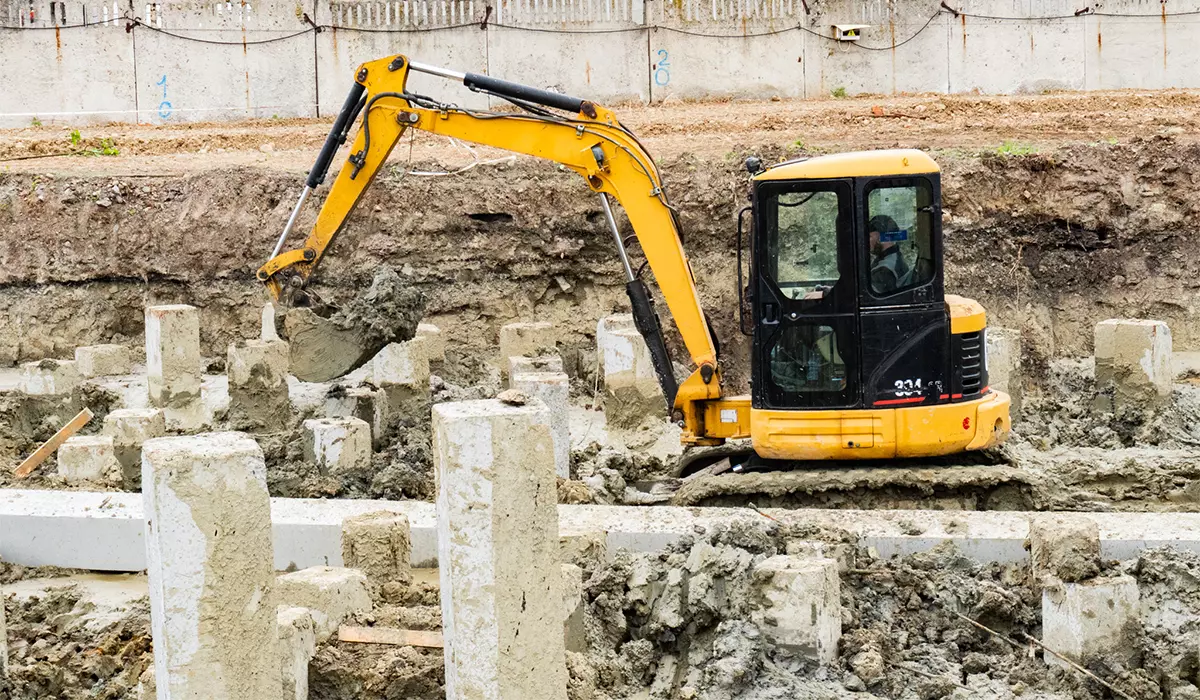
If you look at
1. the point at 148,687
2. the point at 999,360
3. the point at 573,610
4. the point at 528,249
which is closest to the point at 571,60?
the point at 528,249

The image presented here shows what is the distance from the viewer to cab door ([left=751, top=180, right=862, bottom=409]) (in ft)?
26.9

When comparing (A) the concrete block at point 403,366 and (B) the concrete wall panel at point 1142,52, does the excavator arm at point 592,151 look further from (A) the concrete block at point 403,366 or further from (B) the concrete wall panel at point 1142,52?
(B) the concrete wall panel at point 1142,52

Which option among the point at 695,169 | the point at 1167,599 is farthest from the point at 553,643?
the point at 695,169

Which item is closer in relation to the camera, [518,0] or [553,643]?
[553,643]

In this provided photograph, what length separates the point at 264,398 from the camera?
444 inches

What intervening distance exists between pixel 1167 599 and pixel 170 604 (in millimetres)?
4524

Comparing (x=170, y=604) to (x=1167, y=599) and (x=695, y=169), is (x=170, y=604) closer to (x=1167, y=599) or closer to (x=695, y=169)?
(x=1167, y=599)

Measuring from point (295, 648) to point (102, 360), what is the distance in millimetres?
8961

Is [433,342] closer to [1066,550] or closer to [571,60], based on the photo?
[571,60]

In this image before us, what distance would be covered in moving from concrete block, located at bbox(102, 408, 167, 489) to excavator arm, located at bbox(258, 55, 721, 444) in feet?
6.57

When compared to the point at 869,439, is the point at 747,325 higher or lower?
higher

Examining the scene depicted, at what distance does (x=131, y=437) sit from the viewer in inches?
387

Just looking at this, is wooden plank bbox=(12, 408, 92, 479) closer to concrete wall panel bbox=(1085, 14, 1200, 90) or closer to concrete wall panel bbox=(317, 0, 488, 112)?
concrete wall panel bbox=(317, 0, 488, 112)

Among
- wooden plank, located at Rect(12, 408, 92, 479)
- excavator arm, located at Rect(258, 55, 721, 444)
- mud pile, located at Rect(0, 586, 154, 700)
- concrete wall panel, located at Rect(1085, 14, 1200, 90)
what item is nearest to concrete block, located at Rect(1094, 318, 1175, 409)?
excavator arm, located at Rect(258, 55, 721, 444)
